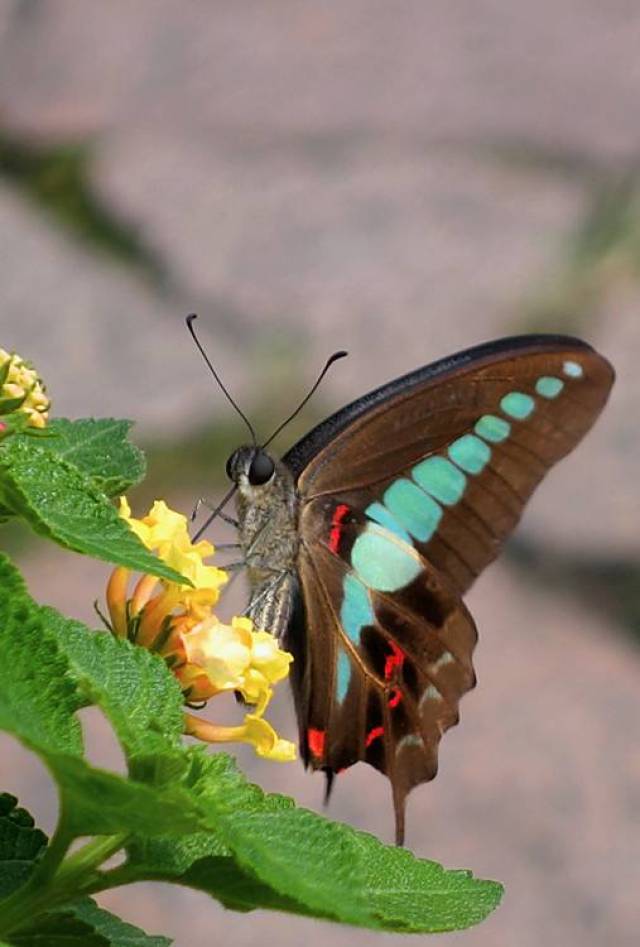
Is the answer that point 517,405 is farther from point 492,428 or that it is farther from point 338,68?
point 338,68

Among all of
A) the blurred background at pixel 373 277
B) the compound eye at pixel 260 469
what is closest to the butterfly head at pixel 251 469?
the compound eye at pixel 260 469

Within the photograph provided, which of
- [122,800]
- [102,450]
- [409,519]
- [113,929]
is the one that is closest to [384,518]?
[409,519]

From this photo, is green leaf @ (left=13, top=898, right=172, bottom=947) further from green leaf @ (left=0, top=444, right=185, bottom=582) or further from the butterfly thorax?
the butterfly thorax

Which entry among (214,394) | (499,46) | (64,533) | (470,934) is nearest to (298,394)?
(214,394)

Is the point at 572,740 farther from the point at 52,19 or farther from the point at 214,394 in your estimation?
the point at 52,19

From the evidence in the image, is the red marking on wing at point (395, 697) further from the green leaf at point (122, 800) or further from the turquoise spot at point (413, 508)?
the green leaf at point (122, 800)

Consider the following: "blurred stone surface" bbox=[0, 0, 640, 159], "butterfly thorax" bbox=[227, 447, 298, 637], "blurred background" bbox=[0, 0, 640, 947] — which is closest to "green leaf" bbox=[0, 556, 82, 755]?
"butterfly thorax" bbox=[227, 447, 298, 637]
